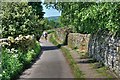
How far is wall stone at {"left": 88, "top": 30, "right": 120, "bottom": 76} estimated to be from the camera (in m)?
17.1

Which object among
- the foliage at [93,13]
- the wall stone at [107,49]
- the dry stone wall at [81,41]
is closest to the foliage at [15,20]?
the dry stone wall at [81,41]

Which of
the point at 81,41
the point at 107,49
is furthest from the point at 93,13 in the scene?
the point at 81,41

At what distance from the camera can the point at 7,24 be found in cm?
3244

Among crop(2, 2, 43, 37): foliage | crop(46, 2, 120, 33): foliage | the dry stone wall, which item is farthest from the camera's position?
the dry stone wall

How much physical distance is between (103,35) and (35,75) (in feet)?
16.3

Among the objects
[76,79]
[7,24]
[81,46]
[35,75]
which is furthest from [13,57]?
[81,46]

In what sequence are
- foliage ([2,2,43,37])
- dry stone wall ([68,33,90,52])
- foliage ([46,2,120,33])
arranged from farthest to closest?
dry stone wall ([68,33,90,52]) → foliage ([2,2,43,37]) → foliage ([46,2,120,33])

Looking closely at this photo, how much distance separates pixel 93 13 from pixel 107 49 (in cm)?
192

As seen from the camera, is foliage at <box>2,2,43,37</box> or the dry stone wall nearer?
foliage at <box>2,2,43,37</box>

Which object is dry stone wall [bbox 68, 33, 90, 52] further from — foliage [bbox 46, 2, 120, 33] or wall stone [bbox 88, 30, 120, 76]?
foliage [bbox 46, 2, 120, 33]

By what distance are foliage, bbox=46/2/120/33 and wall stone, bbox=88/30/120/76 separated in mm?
505

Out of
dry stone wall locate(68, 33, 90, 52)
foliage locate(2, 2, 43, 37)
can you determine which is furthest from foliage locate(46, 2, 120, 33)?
dry stone wall locate(68, 33, 90, 52)

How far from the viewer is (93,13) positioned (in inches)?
761

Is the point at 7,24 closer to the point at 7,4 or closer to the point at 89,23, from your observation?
the point at 7,4
